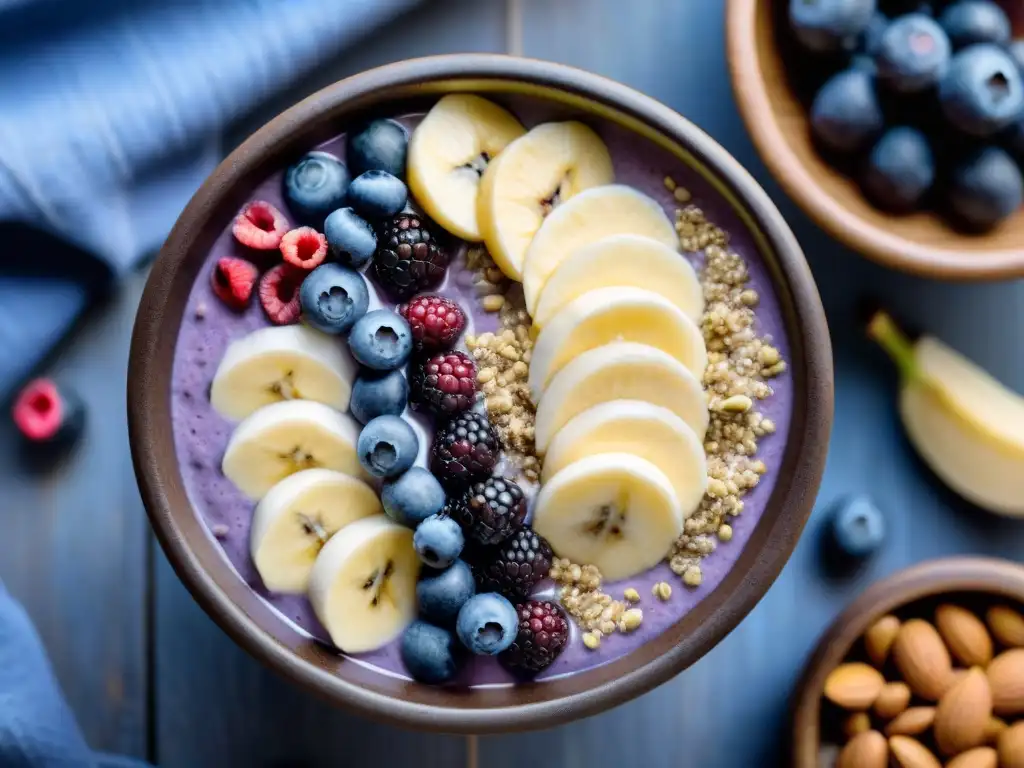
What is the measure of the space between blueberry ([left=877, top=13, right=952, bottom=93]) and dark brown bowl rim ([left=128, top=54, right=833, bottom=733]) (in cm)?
25

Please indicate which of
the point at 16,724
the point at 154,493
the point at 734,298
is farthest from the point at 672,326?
the point at 16,724

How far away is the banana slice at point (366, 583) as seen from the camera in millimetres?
985

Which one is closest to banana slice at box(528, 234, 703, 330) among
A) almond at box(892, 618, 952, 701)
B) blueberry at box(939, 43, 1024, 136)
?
blueberry at box(939, 43, 1024, 136)

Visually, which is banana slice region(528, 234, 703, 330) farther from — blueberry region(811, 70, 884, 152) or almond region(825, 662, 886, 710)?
almond region(825, 662, 886, 710)

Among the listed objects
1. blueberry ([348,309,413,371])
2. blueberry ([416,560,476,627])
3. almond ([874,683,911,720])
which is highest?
blueberry ([348,309,413,371])

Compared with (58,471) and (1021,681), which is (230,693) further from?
(1021,681)

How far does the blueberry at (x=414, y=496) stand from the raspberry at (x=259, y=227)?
25cm

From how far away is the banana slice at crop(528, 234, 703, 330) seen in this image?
3.28 ft

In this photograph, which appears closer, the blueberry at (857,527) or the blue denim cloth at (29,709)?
the blue denim cloth at (29,709)

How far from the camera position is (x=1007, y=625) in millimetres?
1152

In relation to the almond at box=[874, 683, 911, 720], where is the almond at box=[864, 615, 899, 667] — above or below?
above

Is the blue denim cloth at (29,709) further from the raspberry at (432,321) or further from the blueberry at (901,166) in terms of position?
the blueberry at (901,166)

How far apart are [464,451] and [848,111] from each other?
54cm

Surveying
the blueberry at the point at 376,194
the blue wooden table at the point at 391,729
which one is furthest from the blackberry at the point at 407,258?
the blue wooden table at the point at 391,729
